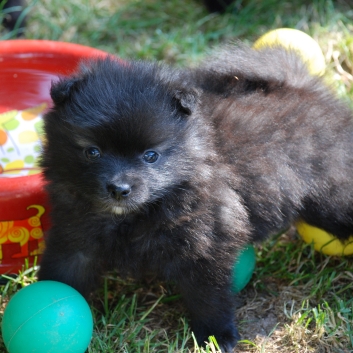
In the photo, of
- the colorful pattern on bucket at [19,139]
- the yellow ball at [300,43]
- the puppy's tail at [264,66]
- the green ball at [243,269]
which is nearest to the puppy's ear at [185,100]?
the puppy's tail at [264,66]

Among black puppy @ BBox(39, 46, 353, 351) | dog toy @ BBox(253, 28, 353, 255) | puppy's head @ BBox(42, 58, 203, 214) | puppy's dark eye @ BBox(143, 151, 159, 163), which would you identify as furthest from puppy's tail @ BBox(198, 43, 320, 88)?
puppy's dark eye @ BBox(143, 151, 159, 163)

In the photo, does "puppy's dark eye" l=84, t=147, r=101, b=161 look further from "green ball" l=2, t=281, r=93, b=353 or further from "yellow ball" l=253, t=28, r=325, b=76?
"yellow ball" l=253, t=28, r=325, b=76

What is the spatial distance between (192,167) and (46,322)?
0.96m

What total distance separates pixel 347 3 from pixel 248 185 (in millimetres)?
3221

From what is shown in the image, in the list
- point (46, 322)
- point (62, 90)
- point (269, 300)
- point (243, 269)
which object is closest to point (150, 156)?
point (62, 90)

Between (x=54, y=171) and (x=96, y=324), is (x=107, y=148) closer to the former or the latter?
(x=54, y=171)

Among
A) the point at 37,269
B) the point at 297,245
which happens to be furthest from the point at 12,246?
the point at 297,245

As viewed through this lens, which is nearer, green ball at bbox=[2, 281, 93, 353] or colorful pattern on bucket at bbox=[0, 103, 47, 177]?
green ball at bbox=[2, 281, 93, 353]

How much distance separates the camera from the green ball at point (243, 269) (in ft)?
11.1

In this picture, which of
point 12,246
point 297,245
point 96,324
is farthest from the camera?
point 297,245

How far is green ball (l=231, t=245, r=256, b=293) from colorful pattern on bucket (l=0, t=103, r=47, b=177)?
164 cm

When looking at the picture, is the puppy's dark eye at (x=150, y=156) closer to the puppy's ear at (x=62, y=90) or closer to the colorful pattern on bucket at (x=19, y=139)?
the puppy's ear at (x=62, y=90)

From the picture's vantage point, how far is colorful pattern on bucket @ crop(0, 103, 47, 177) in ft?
14.3

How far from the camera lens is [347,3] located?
5.67 meters
